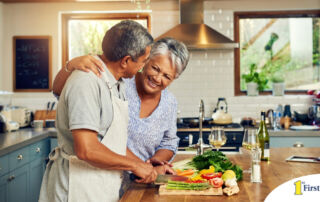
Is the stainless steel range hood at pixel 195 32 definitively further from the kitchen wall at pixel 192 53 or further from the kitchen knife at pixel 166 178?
the kitchen knife at pixel 166 178

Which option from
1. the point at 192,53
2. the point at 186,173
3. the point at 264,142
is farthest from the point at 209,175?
the point at 192,53

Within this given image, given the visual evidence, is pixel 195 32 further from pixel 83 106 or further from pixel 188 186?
pixel 83 106

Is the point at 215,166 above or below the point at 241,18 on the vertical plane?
below

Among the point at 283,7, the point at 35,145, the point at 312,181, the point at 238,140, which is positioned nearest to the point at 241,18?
the point at 283,7

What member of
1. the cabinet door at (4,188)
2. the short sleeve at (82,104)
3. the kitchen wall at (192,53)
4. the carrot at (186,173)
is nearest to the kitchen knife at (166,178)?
the carrot at (186,173)

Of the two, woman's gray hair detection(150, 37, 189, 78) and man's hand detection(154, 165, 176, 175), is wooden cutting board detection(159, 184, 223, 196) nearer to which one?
man's hand detection(154, 165, 176, 175)

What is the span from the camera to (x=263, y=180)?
2.30m

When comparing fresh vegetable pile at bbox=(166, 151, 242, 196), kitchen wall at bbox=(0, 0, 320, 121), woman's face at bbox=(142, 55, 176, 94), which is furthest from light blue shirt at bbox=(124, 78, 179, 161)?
kitchen wall at bbox=(0, 0, 320, 121)

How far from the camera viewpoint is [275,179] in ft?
7.59

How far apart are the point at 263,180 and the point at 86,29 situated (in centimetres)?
389

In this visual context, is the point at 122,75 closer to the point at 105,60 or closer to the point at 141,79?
the point at 105,60

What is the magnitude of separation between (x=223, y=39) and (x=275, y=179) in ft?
9.85

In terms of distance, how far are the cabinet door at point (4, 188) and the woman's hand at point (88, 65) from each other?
200 cm

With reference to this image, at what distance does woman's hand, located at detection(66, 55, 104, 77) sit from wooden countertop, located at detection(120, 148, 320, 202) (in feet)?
1.92
